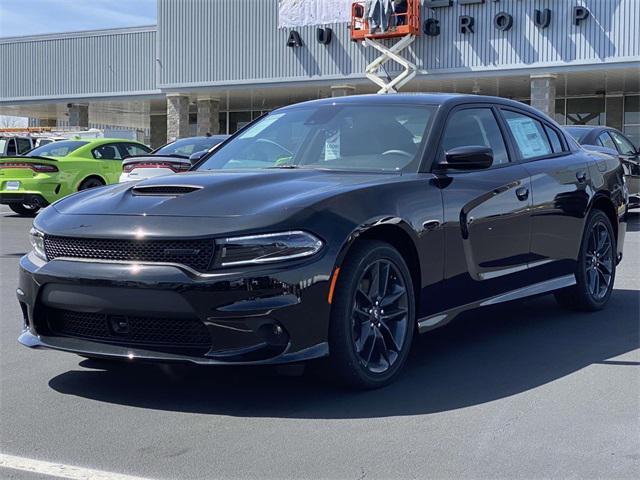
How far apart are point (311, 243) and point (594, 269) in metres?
3.48

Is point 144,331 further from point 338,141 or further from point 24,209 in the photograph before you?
point 24,209

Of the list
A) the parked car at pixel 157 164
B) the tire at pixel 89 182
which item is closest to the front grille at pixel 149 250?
the parked car at pixel 157 164

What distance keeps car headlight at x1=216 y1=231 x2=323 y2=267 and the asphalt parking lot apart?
0.73m

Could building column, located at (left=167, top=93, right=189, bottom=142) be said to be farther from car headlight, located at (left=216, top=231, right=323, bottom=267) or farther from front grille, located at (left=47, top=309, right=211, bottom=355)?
car headlight, located at (left=216, top=231, right=323, bottom=267)

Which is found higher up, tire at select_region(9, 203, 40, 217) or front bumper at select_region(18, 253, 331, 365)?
front bumper at select_region(18, 253, 331, 365)

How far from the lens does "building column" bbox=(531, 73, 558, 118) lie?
95.9ft

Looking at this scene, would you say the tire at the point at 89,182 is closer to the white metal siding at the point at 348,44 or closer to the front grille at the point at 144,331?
the front grille at the point at 144,331

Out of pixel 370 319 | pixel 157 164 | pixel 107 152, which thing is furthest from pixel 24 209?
pixel 370 319

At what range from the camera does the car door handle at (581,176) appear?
22.2ft

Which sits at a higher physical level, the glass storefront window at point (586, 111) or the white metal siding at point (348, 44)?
the white metal siding at point (348, 44)

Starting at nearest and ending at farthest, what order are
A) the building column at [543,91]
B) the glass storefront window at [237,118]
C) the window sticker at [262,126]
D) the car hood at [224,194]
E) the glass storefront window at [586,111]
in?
the car hood at [224,194] < the window sticker at [262,126] < the building column at [543,91] < the glass storefront window at [586,111] < the glass storefront window at [237,118]

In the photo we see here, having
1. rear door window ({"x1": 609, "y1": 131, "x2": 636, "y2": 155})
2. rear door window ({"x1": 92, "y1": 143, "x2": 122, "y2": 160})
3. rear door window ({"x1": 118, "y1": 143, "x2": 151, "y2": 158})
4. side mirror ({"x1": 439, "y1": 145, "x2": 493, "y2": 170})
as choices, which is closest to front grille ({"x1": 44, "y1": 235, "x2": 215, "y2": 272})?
side mirror ({"x1": 439, "y1": 145, "x2": 493, "y2": 170})

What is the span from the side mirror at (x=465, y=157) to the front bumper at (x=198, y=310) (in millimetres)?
1305

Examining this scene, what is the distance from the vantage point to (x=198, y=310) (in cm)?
415
